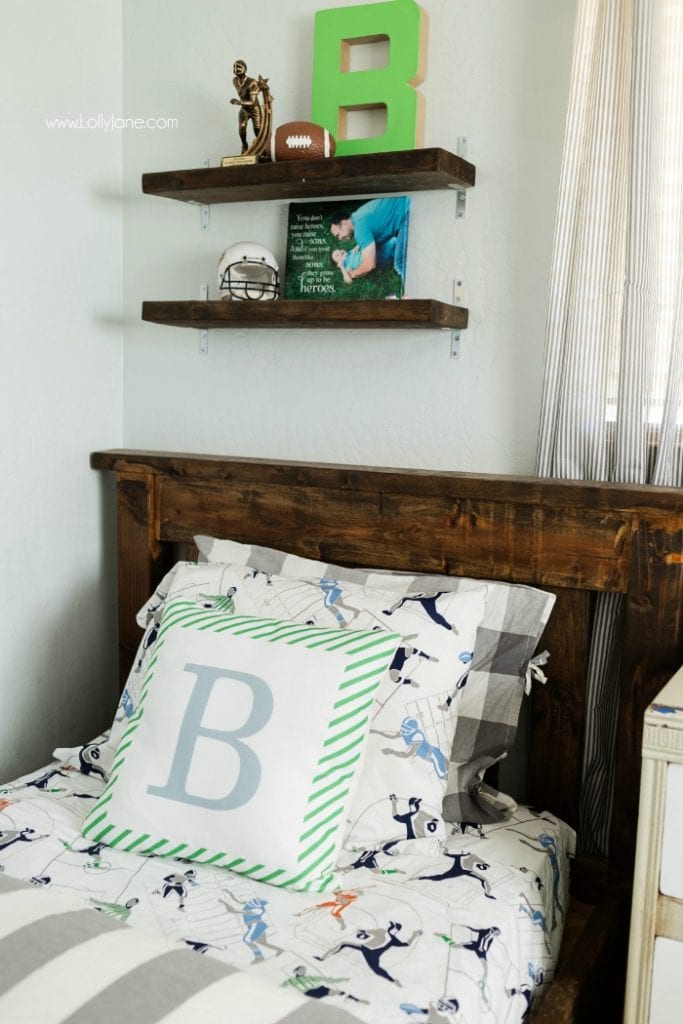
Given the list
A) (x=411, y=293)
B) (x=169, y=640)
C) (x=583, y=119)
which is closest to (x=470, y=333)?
(x=411, y=293)

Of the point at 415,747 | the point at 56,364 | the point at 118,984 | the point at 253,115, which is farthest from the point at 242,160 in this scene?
the point at 118,984

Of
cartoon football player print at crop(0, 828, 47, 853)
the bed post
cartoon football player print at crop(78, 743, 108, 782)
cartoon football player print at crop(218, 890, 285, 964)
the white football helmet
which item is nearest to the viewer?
cartoon football player print at crop(218, 890, 285, 964)

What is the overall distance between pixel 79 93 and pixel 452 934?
1792mm

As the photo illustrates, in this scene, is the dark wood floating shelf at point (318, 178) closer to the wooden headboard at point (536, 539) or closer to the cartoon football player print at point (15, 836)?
the wooden headboard at point (536, 539)

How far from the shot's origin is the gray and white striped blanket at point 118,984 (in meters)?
0.93

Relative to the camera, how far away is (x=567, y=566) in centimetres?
174

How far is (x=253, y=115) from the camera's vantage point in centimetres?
196

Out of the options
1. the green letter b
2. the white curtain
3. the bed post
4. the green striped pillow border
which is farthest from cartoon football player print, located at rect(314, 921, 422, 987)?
the green letter b

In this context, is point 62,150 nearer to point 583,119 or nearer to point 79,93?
point 79,93

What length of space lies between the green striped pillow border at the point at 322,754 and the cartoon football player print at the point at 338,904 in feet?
0.08

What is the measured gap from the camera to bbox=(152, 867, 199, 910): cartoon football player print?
4.50 feet

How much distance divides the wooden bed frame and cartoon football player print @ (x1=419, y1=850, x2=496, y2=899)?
0.54ft

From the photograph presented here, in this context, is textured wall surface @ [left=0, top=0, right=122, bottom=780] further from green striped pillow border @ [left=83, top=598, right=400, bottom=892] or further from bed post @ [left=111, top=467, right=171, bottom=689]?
green striped pillow border @ [left=83, top=598, right=400, bottom=892]

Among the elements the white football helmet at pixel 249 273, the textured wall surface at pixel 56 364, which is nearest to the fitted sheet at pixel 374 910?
the textured wall surface at pixel 56 364
